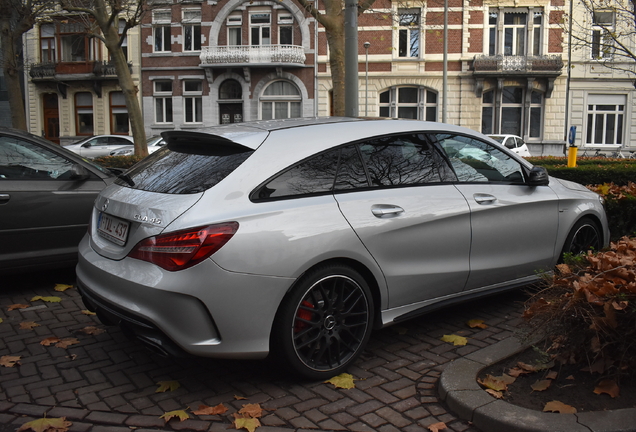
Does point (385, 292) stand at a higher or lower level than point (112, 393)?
higher

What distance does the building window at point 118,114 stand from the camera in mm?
35969

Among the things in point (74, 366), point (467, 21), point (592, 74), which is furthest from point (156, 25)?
point (74, 366)

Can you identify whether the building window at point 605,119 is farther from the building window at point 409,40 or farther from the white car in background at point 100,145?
the white car in background at point 100,145

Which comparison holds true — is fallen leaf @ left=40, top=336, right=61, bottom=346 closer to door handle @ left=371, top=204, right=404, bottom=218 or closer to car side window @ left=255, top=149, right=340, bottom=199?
car side window @ left=255, top=149, right=340, bottom=199

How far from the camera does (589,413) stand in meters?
2.96

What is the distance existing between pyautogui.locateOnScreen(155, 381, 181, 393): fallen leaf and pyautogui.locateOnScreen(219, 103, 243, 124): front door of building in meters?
31.8

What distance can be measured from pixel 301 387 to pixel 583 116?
32.8 metres

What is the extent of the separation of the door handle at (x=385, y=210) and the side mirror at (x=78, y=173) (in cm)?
317

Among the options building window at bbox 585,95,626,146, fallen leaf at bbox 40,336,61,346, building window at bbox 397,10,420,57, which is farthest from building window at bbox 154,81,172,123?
fallen leaf at bbox 40,336,61,346

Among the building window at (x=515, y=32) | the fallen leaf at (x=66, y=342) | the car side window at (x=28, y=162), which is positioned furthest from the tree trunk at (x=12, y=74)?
the building window at (x=515, y=32)

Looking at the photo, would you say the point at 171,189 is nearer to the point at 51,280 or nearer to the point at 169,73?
the point at 51,280

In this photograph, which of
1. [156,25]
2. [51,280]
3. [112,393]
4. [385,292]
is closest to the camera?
[112,393]

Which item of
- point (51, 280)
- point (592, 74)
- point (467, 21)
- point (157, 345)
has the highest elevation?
point (467, 21)

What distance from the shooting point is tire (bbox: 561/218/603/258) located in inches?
205
